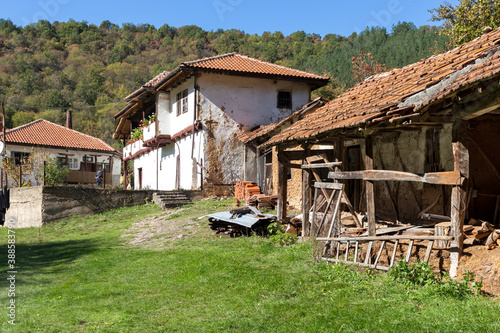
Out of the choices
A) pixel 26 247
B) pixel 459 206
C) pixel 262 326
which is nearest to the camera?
pixel 262 326

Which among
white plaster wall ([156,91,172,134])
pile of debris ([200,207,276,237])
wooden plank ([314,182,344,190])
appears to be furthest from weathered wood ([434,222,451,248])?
white plaster wall ([156,91,172,134])

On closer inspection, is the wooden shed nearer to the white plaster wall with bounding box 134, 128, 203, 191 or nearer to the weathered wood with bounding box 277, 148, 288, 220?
the weathered wood with bounding box 277, 148, 288, 220

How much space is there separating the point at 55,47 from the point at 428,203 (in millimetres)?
87964

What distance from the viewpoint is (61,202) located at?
20938 millimetres

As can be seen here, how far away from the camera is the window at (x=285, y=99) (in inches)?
941

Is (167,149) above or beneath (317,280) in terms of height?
above

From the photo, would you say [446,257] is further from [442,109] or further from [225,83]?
[225,83]

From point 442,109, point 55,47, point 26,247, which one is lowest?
point 26,247

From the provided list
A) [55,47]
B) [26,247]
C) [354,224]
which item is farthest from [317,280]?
[55,47]

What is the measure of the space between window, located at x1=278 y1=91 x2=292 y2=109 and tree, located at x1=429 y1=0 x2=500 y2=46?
26.9ft

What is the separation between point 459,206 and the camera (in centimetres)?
659

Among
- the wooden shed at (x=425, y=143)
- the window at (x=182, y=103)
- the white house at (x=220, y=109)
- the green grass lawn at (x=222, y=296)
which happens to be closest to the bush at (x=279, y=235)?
the green grass lawn at (x=222, y=296)

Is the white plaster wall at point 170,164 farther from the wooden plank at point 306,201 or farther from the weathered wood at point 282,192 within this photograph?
the wooden plank at point 306,201

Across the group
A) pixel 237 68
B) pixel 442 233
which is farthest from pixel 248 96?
pixel 442 233
